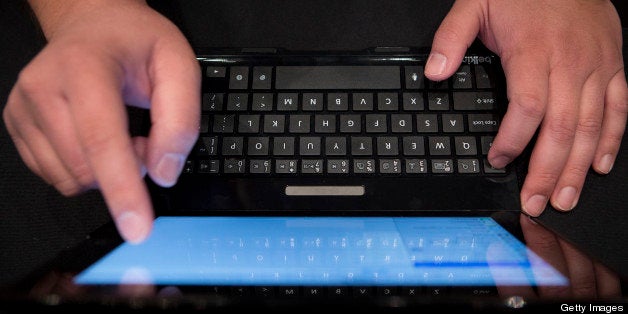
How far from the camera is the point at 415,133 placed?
460mm

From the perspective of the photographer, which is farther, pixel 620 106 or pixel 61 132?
pixel 620 106

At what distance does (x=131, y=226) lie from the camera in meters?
0.34

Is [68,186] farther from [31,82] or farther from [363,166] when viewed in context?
[363,166]

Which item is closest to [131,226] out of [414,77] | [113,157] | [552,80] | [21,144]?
[113,157]

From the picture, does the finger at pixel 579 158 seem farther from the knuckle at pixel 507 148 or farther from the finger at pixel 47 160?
the finger at pixel 47 160

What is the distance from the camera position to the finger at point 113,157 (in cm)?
34

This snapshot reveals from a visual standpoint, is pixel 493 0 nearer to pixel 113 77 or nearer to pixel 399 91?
pixel 399 91

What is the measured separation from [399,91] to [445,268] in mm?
196

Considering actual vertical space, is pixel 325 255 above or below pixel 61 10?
below

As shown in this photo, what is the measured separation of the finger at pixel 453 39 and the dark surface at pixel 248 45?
5 centimetres

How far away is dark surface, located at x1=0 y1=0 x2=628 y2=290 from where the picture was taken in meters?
0.47

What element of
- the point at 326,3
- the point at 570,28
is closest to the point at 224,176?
the point at 326,3

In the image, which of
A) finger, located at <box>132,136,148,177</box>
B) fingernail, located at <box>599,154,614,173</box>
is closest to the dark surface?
fingernail, located at <box>599,154,614,173</box>

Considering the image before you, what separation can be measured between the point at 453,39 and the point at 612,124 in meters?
0.18
